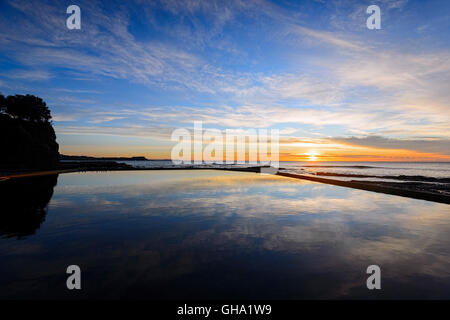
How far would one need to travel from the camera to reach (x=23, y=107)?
52281mm

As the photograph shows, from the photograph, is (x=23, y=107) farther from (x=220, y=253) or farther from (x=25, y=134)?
(x=220, y=253)

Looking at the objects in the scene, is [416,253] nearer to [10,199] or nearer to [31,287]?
[31,287]

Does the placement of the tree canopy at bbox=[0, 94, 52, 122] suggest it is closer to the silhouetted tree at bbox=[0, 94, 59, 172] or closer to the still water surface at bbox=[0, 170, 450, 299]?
the silhouetted tree at bbox=[0, 94, 59, 172]

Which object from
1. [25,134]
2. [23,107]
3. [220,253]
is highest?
[23,107]

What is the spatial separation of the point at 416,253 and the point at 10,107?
70455mm

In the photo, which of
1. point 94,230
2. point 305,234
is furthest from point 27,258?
point 305,234

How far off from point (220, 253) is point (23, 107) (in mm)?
66057

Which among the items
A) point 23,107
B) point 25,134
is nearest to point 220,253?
point 25,134

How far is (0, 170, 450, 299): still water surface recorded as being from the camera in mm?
4184

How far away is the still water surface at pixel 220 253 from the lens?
418 centimetres

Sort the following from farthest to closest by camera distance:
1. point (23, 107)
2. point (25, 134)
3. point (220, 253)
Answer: point (23, 107) < point (25, 134) < point (220, 253)

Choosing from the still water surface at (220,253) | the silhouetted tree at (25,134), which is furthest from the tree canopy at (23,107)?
the still water surface at (220,253)

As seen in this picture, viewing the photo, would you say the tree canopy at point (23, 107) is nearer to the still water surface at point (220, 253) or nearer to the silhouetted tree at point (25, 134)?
the silhouetted tree at point (25, 134)

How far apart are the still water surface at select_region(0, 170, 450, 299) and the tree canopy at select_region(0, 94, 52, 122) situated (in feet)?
186
